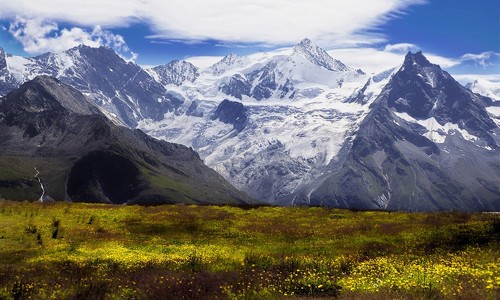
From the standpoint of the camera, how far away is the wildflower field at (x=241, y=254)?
959 inches

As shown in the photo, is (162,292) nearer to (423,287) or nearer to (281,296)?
(281,296)

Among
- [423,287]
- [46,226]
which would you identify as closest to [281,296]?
[423,287]

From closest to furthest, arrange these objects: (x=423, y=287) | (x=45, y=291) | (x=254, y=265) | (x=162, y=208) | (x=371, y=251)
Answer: (x=423, y=287) → (x=45, y=291) → (x=254, y=265) → (x=371, y=251) → (x=162, y=208)

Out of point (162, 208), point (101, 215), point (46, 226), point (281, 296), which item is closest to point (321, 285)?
point (281, 296)

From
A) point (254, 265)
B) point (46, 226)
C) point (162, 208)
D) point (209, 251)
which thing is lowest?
point (162, 208)

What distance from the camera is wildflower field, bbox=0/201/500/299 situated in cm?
2436

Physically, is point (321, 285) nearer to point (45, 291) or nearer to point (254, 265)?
point (254, 265)

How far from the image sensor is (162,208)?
69.1m

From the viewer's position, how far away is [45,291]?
80.7 feet

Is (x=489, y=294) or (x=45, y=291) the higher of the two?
(x=489, y=294)

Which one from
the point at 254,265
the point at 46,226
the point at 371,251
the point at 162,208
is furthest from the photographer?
the point at 162,208

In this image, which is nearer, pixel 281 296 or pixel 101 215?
pixel 281 296

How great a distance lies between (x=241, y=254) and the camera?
122ft

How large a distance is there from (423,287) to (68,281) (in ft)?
58.3
